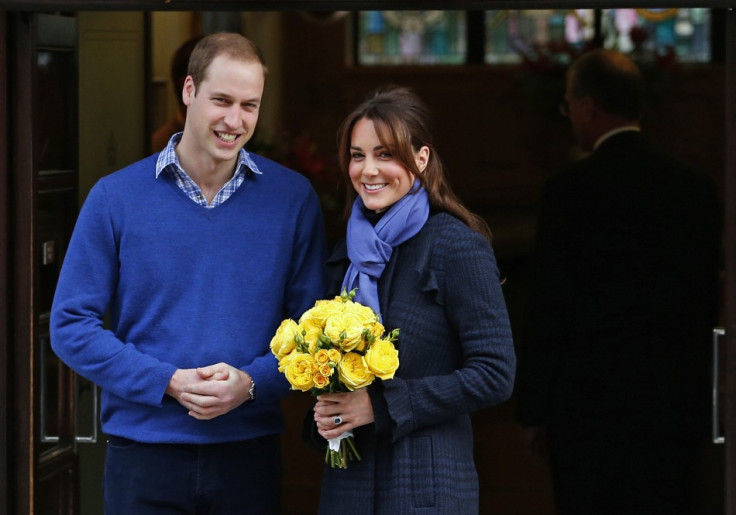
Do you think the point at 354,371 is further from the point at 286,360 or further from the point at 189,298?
the point at 189,298

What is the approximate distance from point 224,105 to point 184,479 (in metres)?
0.94

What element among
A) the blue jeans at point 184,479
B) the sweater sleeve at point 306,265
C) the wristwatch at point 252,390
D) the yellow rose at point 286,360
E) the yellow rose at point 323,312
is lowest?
the blue jeans at point 184,479

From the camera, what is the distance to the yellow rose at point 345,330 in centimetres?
268

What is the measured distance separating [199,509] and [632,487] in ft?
6.33

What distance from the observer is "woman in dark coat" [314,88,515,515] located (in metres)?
2.82

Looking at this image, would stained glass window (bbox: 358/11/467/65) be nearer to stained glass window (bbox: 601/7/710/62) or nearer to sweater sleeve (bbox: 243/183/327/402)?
stained glass window (bbox: 601/7/710/62)

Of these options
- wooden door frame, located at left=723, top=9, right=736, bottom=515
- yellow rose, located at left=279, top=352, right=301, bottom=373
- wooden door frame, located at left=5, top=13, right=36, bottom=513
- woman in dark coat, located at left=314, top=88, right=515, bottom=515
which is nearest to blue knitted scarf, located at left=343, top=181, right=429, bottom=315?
woman in dark coat, located at left=314, top=88, right=515, bottom=515

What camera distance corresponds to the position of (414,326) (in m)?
2.87

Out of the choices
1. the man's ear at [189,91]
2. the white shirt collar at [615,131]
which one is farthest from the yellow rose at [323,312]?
the white shirt collar at [615,131]

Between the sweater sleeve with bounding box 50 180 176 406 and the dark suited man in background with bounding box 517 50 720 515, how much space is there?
2.04m

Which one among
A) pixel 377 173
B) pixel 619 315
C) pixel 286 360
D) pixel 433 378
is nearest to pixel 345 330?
pixel 286 360

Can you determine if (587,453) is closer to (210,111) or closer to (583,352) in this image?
(583,352)

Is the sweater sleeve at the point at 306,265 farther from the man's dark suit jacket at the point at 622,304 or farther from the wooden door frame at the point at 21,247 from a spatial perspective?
the man's dark suit jacket at the point at 622,304

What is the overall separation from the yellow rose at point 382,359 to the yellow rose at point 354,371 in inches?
0.7
